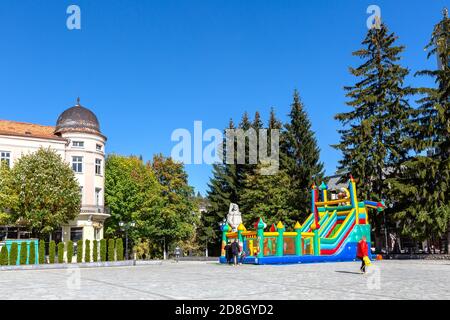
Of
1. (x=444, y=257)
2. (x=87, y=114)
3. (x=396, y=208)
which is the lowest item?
(x=444, y=257)

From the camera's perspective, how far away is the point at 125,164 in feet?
172

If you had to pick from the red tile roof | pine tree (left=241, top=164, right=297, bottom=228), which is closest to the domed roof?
the red tile roof

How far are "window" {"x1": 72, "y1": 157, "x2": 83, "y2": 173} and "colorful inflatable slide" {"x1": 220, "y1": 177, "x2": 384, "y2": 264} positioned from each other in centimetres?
2052

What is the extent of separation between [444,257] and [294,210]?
52.5 ft

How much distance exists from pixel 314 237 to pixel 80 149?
26.3m

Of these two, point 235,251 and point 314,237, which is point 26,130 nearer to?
point 235,251

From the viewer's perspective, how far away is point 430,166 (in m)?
30.0

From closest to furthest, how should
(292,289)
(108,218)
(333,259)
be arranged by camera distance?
(292,289)
(333,259)
(108,218)

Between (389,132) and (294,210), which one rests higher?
(389,132)

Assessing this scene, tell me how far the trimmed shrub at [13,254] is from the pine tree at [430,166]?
24.0 metres

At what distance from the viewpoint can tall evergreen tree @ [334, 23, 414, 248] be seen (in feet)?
112

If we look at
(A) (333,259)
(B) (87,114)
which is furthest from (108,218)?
(A) (333,259)
